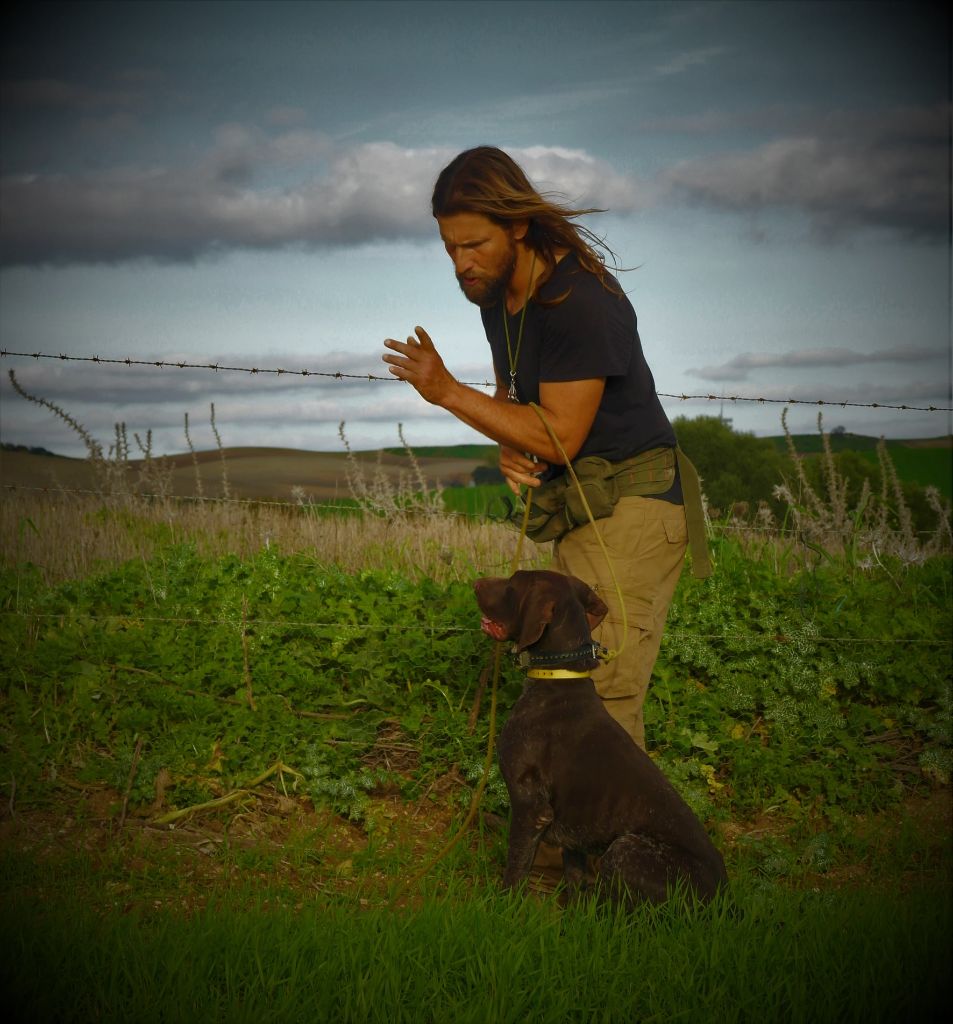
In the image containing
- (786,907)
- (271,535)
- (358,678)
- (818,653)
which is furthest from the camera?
(271,535)

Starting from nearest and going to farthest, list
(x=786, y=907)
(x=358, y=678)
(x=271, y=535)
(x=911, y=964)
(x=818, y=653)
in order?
(x=911, y=964)
(x=786, y=907)
(x=358, y=678)
(x=818, y=653)
(x=271, y=535)

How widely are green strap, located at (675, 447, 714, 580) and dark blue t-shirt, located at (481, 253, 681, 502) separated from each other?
0.06m

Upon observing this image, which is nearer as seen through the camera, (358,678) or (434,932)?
(434,932)

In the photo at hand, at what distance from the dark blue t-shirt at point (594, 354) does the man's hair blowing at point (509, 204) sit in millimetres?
68

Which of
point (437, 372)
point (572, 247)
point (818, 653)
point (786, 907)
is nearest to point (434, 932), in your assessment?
point (786, 907)

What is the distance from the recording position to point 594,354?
384cm

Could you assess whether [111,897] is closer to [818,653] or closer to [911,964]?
[911,964]

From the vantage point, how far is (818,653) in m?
6.27

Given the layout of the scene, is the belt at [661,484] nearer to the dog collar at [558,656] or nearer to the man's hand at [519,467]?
the man's hand at [519,467]

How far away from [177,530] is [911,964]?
629cm

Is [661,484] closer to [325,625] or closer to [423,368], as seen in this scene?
[423,368]

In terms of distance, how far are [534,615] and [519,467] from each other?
32.6 inches

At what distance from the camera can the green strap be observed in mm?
4211

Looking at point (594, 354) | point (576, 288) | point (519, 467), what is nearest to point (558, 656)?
point (519, 467)
